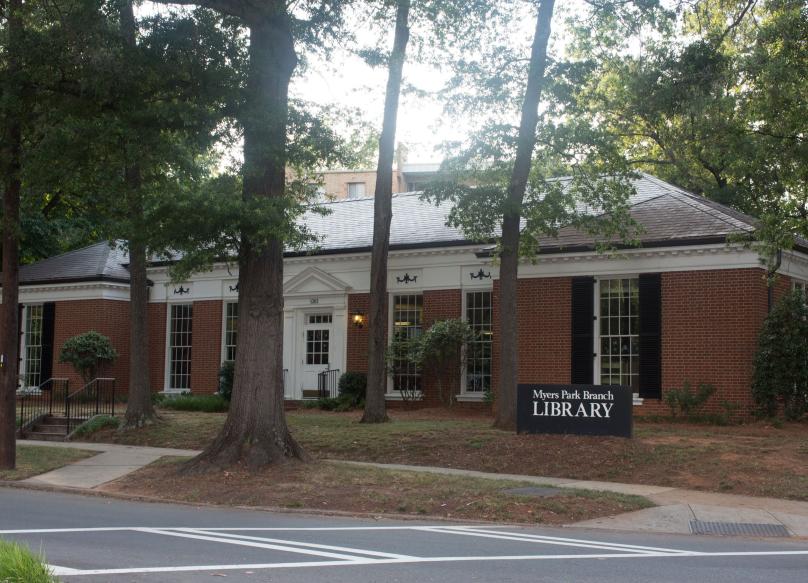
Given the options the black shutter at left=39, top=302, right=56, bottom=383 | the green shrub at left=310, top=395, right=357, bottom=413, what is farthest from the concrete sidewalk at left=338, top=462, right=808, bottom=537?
the black shutter at left=39, top=302, right=56, bottom=383

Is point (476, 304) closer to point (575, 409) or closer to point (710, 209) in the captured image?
point (710, 209)

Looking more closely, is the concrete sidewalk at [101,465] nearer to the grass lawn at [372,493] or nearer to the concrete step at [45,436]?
the grass lawn at [372,493]

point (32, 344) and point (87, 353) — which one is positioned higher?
point (32, 344)

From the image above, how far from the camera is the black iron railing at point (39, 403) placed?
2328 cm

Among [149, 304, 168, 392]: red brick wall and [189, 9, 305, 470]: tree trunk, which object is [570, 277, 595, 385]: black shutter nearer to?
[189, 9, 305, 470]: tree trunk

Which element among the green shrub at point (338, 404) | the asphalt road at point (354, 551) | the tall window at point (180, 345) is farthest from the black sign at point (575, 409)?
the tall window at point (180, 345)

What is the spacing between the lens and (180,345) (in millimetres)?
31141

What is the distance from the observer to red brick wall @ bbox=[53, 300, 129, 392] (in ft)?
101

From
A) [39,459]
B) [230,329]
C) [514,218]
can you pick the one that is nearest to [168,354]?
[230,329]

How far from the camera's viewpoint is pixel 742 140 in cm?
1969

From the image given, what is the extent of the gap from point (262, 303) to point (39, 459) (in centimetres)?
611

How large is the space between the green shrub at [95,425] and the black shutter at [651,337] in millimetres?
12284

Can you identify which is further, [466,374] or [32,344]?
[32,344]

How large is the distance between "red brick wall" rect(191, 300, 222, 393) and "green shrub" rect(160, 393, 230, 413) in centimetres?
279
